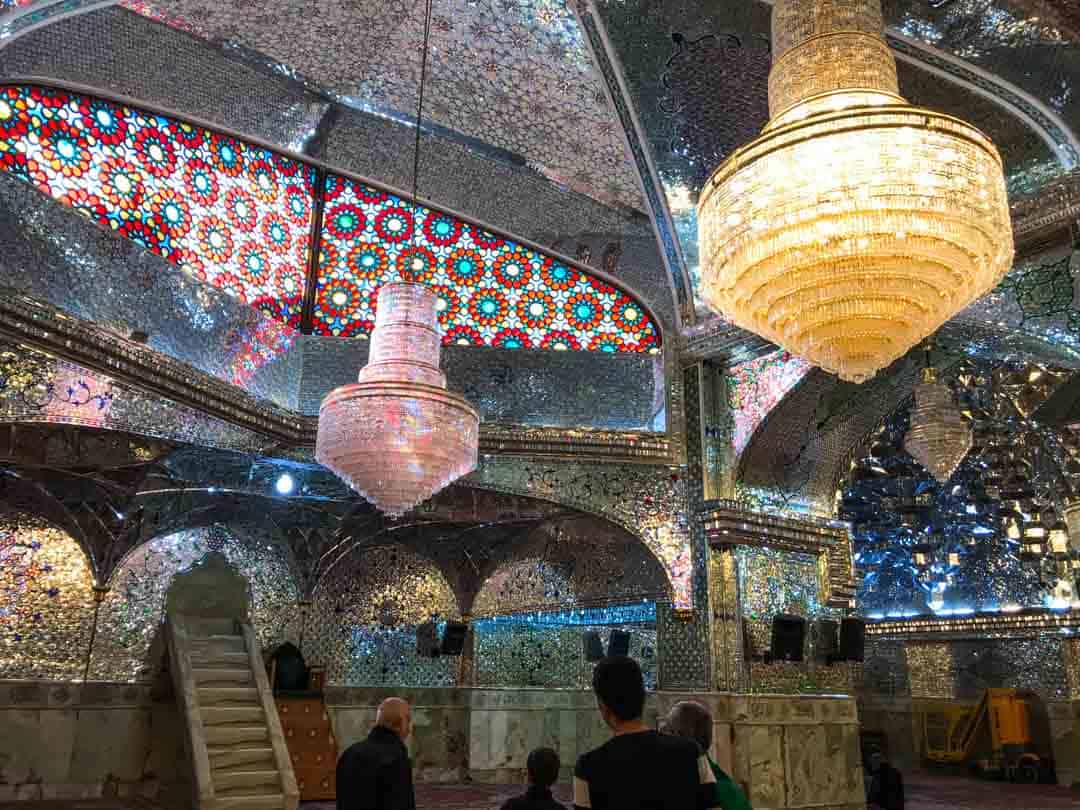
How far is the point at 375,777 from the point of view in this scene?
2.71 meters

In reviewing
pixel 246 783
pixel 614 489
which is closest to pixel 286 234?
pixel 614 489

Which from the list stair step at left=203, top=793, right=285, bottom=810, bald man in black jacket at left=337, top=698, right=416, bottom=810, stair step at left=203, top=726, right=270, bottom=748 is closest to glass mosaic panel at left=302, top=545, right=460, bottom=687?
stair step at left=203, top=726, right=270, bottom=748

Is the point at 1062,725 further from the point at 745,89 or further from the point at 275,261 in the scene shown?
the point at 275,261

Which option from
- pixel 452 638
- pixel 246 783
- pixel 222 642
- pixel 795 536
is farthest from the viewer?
pixel 452 638

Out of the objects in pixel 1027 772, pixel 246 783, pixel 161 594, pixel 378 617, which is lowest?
pixel 1027 772

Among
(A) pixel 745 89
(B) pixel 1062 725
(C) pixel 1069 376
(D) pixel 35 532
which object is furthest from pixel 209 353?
(B) pixel 1062 725

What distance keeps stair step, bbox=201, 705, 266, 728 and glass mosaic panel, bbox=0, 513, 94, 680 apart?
4.51ft

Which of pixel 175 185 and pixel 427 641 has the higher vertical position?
pixel 175 185

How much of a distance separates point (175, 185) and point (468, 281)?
2555 mm

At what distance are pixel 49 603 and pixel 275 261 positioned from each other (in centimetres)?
337

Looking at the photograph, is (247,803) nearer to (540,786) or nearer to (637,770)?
(540,786)

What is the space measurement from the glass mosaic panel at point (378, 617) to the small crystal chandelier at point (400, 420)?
174 inches

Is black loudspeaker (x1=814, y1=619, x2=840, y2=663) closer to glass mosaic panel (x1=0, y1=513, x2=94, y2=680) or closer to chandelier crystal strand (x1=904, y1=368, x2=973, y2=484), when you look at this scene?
chandelier crystal strand (x1=904, y1=368, x2=973, y2=484)

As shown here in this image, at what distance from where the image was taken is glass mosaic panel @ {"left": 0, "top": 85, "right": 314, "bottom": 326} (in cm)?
602
